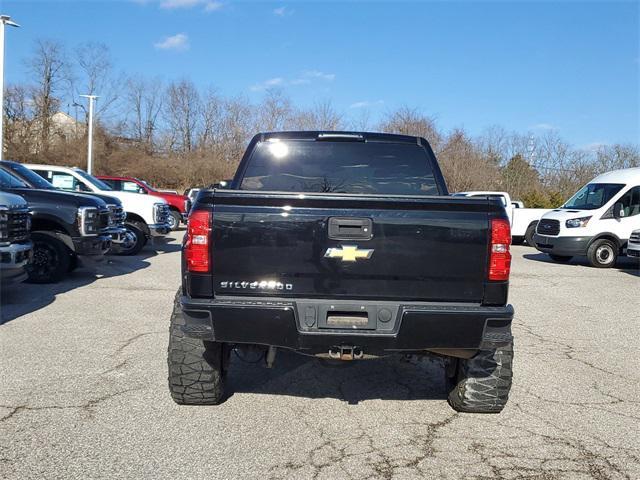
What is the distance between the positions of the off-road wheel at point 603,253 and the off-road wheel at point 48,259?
11.6 metres

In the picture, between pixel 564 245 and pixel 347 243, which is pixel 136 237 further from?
pixel 347 243

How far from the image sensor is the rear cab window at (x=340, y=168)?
485cm

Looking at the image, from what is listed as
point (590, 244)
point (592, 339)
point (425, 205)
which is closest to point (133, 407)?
point (425, 205)

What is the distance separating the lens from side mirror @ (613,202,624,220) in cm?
1418

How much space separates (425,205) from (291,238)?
0.82 meters

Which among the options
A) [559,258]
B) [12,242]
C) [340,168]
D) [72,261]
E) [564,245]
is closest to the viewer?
[340,168]

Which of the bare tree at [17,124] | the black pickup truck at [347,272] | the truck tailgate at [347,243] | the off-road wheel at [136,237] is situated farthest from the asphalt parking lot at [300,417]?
the bare tree at [17,124]

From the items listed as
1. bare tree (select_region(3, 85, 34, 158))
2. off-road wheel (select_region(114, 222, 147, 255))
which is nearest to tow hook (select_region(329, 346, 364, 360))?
off-road wheel (select_region(114, 222, 147, 255))

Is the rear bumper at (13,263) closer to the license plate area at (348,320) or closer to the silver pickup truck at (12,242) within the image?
the silver pickup truck at (12,242)

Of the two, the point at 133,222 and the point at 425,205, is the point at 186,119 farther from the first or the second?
the point at 425,205

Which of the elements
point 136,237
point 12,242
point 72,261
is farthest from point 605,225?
point 12,242

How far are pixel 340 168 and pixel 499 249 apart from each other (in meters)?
1.79

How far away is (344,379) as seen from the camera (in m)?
4.96

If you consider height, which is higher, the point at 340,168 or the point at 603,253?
the point at 340,168
